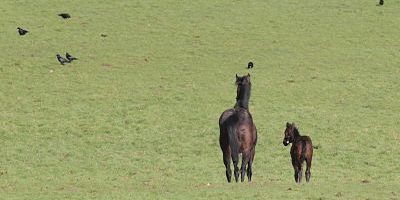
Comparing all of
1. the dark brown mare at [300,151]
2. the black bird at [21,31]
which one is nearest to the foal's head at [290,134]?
the dark brown mare at [300,151]

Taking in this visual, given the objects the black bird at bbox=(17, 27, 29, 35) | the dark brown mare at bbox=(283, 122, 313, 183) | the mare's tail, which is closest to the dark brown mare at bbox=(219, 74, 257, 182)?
the dark brown mare at bbox=(283, 122, 313, 183)

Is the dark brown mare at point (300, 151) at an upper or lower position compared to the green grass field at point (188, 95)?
upper

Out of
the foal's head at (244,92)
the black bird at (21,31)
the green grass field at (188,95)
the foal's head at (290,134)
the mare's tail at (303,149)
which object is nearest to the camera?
the mare's tail at (303,149)

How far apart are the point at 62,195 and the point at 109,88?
16358 mm

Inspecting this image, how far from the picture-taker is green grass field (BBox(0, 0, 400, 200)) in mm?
24500

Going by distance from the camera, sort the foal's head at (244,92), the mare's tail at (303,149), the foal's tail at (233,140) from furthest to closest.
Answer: the foal's head at (244,92) → the mare's tail at (303,149) → the foal's tail at (233,140)

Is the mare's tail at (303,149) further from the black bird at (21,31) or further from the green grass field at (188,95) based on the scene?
the black bird at (21,31)

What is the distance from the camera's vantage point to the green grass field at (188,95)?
965 inches

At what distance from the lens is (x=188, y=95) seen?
35219mm

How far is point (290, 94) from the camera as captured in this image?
3550cm

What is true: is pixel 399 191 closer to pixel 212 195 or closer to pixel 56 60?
pixel 212 195

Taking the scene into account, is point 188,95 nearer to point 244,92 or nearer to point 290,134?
point 290,134

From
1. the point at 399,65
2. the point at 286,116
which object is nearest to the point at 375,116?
the point at 286,116

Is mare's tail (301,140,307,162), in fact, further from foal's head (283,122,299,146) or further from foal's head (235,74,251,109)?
foal's head (235,74,251,109)
